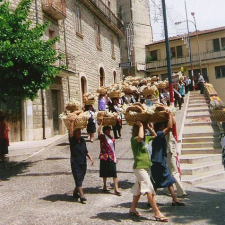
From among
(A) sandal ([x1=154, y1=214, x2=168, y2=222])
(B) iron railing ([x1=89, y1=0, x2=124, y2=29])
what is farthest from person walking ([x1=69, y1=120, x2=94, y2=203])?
(B) iron railing ([x1=89, y1=0, x2=124, y2=29])

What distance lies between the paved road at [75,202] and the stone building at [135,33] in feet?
95.5

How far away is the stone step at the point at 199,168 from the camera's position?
26.7ft

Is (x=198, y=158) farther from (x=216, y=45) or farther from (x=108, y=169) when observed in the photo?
(x=216, y=45)

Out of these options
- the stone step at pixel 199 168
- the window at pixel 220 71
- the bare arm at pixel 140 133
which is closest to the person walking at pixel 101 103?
the stone step at pixel 199 168

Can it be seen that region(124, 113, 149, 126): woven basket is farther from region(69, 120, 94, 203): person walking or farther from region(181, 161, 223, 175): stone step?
region(181, 161, 223, 175): stone step

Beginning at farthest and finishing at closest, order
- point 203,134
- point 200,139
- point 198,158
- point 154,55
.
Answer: point 154,55 < point 203,134 < point 200,139 < point 198,158

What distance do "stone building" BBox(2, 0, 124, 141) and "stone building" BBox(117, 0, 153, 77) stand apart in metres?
8.79

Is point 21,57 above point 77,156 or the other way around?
above

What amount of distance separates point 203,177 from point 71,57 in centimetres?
1286

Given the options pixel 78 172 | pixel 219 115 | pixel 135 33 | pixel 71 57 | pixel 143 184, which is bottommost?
pixel 143 184

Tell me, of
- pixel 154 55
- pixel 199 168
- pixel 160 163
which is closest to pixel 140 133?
pixel 160 163

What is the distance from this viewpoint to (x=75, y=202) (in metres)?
6.34

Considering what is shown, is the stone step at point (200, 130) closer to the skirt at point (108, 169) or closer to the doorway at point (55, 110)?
the skirt at point (108, 169)

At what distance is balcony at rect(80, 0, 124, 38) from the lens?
22.7 m
